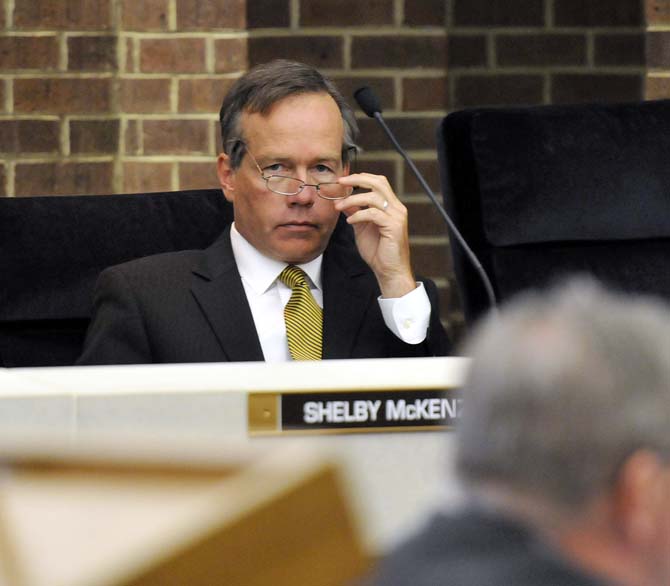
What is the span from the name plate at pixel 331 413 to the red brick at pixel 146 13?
7.31 ft

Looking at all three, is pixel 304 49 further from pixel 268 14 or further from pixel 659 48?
pixel 659 48

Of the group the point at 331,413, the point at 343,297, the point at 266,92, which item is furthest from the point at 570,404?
the point at 266,92

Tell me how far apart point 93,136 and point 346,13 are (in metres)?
0.65

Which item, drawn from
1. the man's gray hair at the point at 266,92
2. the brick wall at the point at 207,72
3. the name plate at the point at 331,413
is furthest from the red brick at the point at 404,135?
the name plate at the point at 331,413

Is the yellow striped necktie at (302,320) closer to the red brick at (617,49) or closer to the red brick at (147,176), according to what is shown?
the red brick at (147,176)

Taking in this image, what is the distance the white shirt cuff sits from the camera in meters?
2.04

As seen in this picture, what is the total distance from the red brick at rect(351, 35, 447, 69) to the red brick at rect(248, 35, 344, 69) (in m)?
0.04

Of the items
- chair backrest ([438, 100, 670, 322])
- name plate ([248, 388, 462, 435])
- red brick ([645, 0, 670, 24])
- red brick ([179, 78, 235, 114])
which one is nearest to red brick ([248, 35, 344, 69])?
red brick ([179, 78, 235, 114])

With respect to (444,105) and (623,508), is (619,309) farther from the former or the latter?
(444,105)

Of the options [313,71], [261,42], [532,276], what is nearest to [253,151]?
[313,71]

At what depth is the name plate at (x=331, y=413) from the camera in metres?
1.00

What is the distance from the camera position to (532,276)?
236 centimetres

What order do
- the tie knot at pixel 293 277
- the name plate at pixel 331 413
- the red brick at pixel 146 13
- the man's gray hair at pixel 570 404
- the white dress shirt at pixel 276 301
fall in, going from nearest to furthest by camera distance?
the man's gray hair at pixel 570 404, the name plate at pixel 331 413, the white dress shirt at pixel 276 301, the tie knot at pixel 293 277, the red brick at pixel 146 13

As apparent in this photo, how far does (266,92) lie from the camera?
2.21 metres
